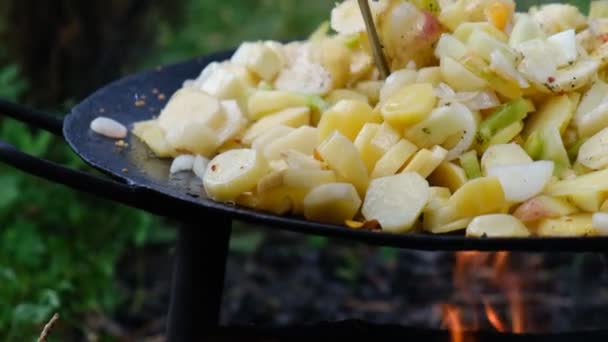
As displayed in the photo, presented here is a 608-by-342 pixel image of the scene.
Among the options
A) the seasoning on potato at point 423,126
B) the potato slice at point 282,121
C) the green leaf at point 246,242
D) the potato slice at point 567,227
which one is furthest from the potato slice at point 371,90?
the green leaf at point 246,242

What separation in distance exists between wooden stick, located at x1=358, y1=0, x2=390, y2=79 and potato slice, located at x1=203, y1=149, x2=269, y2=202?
276 mm

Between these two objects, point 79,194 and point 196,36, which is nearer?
point 79,194

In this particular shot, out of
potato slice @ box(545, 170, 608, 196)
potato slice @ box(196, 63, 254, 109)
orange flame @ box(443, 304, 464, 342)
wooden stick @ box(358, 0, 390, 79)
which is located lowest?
orange flame @ box(443, 304, 464, 342)

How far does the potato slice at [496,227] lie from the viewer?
1.25m

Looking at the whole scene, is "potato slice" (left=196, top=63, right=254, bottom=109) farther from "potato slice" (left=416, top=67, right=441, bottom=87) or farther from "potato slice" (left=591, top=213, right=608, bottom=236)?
"potato slice" (left=591, top=213, right=608, bottom=236)

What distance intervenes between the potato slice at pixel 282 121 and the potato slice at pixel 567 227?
45 cm

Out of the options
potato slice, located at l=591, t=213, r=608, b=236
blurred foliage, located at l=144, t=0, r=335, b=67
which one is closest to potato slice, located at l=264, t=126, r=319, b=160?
potato slice, located at l=591, t=213, r=608, b=236

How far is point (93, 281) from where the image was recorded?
265 cm

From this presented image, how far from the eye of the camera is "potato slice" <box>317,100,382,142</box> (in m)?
1.47

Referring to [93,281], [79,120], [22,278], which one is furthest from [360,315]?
[79,120]

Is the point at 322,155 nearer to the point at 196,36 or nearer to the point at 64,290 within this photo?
the point at 64,290

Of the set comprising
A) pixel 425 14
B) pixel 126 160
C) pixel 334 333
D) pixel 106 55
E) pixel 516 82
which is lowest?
pixel 334 333

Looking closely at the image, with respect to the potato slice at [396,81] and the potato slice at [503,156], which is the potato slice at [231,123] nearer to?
the potato slice at [396,81]

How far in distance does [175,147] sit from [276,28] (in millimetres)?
2019
